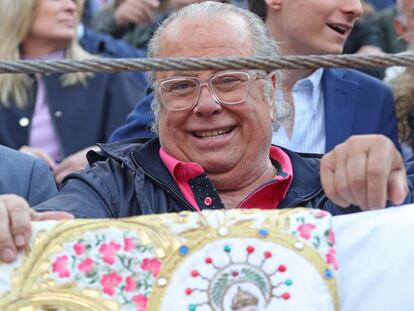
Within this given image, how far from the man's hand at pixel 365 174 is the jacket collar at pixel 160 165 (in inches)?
18.1

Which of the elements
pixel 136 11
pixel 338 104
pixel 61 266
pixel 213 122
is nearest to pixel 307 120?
pixel 338 104

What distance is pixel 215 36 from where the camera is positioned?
274cm

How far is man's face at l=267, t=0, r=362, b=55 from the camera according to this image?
12.5ft

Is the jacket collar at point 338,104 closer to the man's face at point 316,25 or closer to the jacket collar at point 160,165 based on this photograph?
the man's face at point 316,25

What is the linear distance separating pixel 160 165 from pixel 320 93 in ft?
3.99

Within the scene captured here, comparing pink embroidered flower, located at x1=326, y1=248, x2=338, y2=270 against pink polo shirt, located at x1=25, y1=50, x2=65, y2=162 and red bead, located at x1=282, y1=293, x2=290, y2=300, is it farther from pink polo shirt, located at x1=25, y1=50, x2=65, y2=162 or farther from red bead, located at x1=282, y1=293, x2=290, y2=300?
pink polo shirt, located at x1=25, y1=50, x2=65, y2=162

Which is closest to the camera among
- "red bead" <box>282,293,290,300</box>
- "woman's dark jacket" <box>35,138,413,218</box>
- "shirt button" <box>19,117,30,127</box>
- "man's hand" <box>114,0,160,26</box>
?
"red bead" <box>282,293,290,300</box>

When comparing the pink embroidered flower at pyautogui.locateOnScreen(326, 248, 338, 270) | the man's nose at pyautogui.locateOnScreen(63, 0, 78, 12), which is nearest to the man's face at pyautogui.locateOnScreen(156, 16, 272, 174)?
the pink embroidered flower at pyautogui.locateOnScreen(326, 248, 338, 270)

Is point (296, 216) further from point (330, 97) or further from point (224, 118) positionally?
point (330, 97)

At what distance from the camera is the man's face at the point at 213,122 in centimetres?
270

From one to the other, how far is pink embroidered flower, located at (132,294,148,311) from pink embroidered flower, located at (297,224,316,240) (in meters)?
0.28

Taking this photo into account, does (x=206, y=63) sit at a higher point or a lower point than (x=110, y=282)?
higher

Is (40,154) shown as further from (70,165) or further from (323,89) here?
(323,89)

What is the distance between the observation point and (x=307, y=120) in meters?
3.65
